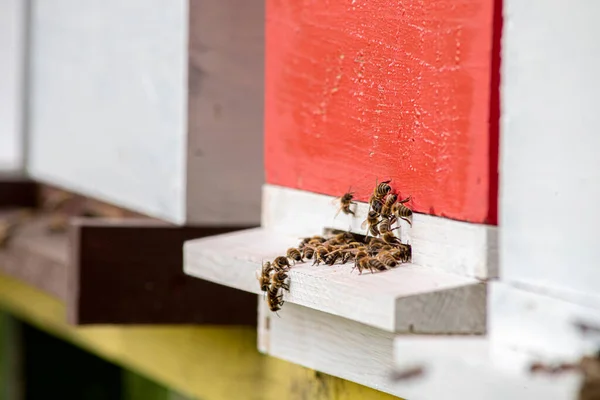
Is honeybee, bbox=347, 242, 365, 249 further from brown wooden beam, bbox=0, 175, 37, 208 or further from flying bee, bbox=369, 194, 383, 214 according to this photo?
brown wooden beam, bbox=0, 175, 37, 208

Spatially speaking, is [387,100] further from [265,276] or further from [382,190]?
[265,276]

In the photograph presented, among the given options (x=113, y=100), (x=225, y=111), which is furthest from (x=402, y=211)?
(x=113, y=100)

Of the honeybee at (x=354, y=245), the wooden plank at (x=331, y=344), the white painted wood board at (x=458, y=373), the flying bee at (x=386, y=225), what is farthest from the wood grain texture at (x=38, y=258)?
the white painted wood board at (x=458, y=373)

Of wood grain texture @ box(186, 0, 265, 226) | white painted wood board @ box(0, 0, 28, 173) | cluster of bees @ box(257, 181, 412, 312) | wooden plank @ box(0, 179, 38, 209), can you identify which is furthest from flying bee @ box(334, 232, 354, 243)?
wooden plank @ box(0, 179, 38, 209)

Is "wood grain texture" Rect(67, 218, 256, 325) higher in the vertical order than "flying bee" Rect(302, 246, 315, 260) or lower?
lower

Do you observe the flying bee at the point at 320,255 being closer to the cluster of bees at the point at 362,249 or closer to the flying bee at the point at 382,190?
the cluster of bees at the point at 362,249

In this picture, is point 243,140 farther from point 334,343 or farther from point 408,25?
point 408,25
